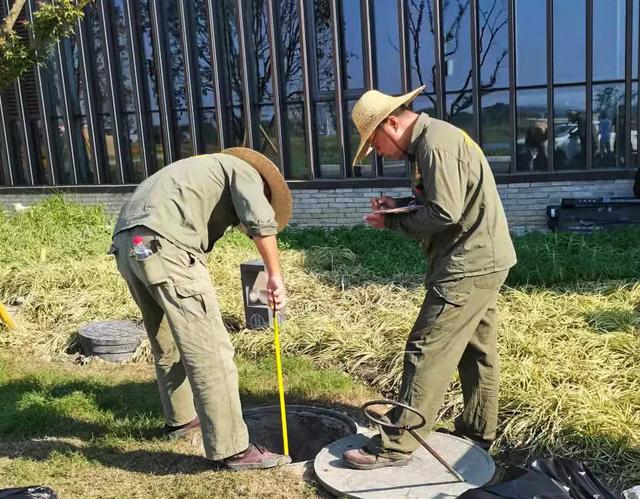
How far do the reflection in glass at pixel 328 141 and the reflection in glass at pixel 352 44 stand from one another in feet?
1.74

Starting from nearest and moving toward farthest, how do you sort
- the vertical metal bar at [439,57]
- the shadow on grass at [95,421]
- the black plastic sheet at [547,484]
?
1. the black plastic sheet at [547,484]
2. the shadow on grass at [95,421]
3. the vertical metal bar at [439,57]

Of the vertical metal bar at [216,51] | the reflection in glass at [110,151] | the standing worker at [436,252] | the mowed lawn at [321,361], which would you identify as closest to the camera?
the standing worker at [436,252]

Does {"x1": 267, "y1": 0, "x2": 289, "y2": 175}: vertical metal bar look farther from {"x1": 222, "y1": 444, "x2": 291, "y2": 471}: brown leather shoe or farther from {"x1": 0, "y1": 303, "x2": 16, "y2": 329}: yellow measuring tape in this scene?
{"x1": 222, "y1": 444, "x2": 291, "y2": 471}: brown leather shoe

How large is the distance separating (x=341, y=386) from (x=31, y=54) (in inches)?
190

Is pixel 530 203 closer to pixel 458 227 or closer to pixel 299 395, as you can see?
pixel 299 395

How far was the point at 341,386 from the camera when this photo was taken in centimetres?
468

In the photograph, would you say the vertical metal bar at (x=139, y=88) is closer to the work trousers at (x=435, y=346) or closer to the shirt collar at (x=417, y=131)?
the shirt collar at (x=417, y=131)

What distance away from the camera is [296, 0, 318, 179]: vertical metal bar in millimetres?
10344

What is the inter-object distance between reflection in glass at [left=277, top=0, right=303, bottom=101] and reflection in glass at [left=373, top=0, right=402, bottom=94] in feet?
4.21

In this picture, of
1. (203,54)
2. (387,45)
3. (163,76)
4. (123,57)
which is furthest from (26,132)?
(387,45)

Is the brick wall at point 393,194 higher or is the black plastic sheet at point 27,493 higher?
the black plastic sheet at point 27,493

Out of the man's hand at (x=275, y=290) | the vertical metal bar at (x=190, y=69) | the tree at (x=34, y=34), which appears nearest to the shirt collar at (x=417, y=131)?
the man's hand at (x=275, y=290)

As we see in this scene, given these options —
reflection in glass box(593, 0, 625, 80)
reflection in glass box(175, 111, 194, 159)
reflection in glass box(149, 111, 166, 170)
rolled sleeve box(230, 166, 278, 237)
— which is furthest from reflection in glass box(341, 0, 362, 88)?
rolled sleeve box(230, 166, 278, 237)

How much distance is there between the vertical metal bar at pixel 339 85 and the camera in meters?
10.2
